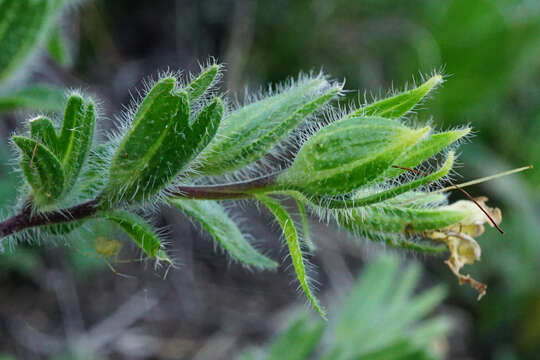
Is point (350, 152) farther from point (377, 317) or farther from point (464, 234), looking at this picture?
point (377, 317)

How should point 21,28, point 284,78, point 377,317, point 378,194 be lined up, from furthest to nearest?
point 284,78, point 377,317, point 21,28, point 378,194

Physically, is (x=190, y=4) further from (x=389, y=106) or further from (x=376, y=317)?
(x=389, y=106)

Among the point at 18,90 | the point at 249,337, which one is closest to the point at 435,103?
the point at 249,337

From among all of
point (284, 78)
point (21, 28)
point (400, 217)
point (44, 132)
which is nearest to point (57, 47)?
point (21, 28)

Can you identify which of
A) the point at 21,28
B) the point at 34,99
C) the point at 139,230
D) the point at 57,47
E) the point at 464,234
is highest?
the point at 57,47

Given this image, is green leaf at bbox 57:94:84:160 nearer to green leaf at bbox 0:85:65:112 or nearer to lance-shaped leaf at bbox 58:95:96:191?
lance-shaped leaf at bbox 58:95:96:191
